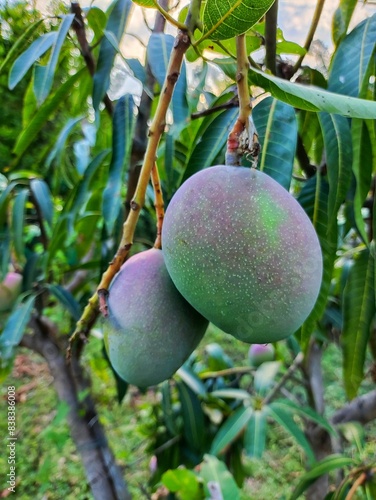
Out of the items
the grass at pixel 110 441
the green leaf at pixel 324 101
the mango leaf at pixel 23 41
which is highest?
the mango leaf at pixel 23 41

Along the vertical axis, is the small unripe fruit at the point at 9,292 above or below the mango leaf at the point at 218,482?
above

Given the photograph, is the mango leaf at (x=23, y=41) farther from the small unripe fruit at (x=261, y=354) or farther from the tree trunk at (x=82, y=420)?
the small unripe fruit at (x=261, y=354)

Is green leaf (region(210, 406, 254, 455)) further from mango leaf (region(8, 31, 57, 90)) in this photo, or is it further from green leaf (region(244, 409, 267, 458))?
mango leaf (region(8, 31, 57, 90))

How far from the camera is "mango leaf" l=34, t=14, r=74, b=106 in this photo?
0.65m

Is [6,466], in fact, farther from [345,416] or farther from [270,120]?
[270,120]

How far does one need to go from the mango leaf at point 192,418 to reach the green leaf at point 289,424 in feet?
0.69

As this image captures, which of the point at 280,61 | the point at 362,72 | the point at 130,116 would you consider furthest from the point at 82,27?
the point at 362,72

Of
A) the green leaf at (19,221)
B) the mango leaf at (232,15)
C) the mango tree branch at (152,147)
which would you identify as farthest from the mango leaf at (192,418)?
the mango leaf at (232,15)

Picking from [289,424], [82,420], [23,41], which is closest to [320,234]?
[23,41]

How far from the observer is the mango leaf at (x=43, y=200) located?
1.23 m

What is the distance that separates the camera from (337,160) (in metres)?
0.54

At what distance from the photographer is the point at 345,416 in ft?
4.09

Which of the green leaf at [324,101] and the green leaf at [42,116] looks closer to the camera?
the green leaf at [324,101]

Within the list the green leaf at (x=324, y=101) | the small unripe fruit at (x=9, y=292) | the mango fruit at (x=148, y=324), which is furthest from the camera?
the small unripe fruit at (x=9, y=292)
